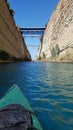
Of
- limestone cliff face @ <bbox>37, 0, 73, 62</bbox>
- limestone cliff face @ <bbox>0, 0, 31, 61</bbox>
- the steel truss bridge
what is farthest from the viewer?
the steel truss bridge

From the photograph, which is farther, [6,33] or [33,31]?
[33,31]

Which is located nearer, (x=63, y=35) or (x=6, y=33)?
(x=6, y=33)

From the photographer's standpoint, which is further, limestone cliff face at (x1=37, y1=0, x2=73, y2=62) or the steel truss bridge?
the steel truss bridge

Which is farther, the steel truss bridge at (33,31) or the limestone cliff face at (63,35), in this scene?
the steel truss bridge at (33,31)

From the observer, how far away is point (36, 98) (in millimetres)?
9328

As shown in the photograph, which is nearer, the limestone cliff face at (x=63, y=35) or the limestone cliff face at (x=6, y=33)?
the limestone cliff face at (x=6, y=33)

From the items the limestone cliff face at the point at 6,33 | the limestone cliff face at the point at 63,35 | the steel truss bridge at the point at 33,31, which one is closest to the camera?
the limestone cliff face at the point at 6,33

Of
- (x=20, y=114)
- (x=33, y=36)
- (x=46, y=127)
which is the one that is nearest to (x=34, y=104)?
(x=46, y=127)

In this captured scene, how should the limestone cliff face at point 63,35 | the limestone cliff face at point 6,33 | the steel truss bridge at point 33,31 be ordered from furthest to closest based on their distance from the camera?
the steel truss bridge at point 33,31, the limestone cliff face at point 63,35, the limestone cliff face at point 6,33

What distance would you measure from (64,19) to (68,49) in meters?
13.6

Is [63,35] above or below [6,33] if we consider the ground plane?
above

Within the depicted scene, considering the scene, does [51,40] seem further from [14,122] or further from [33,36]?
[14,122]

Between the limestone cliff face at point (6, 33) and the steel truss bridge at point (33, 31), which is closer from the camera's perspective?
the limestone cliff face at point (6, 33)

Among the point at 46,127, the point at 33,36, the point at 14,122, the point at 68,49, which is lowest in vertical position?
the point at 46,127
